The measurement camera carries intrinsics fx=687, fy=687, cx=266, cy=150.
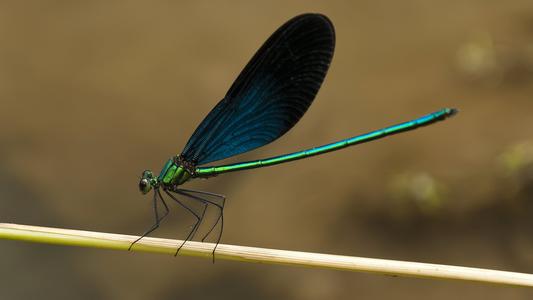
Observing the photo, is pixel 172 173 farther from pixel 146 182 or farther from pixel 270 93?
pixel 270 93

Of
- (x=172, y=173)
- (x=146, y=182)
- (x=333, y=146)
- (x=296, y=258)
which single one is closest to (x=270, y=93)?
(x=333, y=146)

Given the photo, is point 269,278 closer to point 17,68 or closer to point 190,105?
point 190,105

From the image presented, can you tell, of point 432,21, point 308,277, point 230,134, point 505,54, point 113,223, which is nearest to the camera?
point 230,134

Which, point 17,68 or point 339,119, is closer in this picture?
point 339,119

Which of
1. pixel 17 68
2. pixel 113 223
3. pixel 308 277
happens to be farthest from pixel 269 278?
pixel 17 68

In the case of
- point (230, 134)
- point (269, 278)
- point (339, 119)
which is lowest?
point (269, 278)

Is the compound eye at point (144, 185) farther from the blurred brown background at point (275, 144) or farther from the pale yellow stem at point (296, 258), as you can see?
the blurred brown background at point (275, 144)

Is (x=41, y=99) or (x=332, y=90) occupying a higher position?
(x=332, y=90)

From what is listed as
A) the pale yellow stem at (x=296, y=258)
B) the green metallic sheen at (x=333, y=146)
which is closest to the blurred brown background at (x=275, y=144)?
the green metallic sheen at (x=333, y=146)
